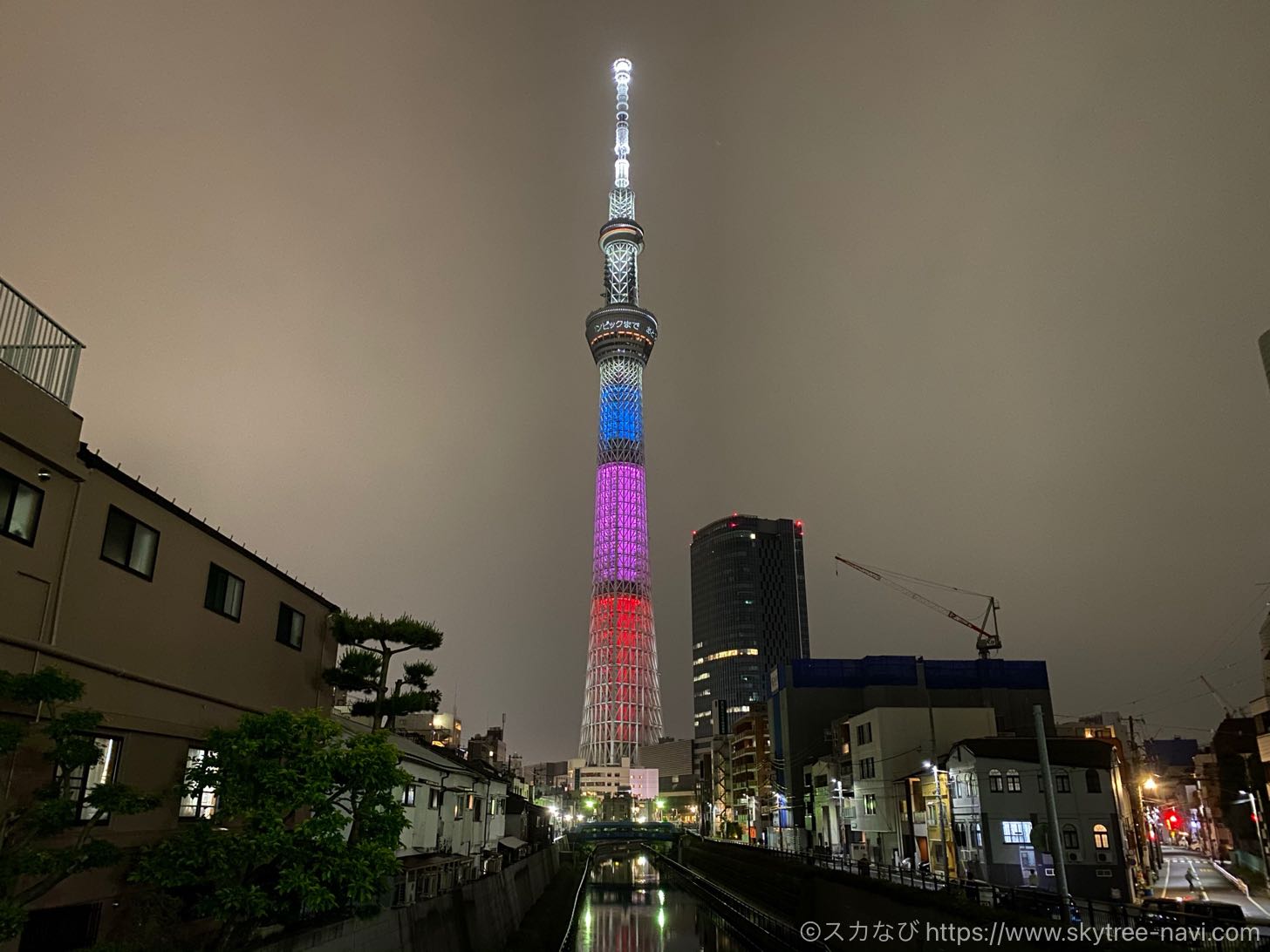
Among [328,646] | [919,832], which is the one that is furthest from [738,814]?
[328,646]

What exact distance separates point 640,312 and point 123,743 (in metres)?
114

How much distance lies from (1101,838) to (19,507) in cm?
4168

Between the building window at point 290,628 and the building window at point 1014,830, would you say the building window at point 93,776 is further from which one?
the building window at point 1014,830

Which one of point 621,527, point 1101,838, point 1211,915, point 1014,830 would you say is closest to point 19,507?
point 1211,915

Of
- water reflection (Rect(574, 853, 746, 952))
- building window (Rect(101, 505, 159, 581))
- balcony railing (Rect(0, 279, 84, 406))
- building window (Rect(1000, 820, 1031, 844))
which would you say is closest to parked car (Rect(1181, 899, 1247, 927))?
building window (Rect(1000, 820, 1031, 844))

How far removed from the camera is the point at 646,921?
4759 cm

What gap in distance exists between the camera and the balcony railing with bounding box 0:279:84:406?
13266mm

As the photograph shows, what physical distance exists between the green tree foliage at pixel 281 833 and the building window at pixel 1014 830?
32115 millimetres

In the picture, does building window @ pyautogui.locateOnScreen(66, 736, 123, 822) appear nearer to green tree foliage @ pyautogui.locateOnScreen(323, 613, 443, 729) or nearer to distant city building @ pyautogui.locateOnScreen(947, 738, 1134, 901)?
green tree foliage @ pyautogui.locateOnScreen(323, 613, 443, 729)

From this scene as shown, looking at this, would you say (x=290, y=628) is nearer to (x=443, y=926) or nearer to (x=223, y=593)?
(x=223, y=593)

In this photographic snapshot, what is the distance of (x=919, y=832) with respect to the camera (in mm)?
48094

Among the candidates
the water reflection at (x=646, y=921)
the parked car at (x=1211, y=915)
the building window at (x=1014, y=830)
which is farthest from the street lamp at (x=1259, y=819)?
the parked car at (x=1211, y=915)

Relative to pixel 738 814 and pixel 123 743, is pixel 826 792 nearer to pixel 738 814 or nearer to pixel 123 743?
pixel 738 814

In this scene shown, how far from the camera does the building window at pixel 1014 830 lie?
125 feet
